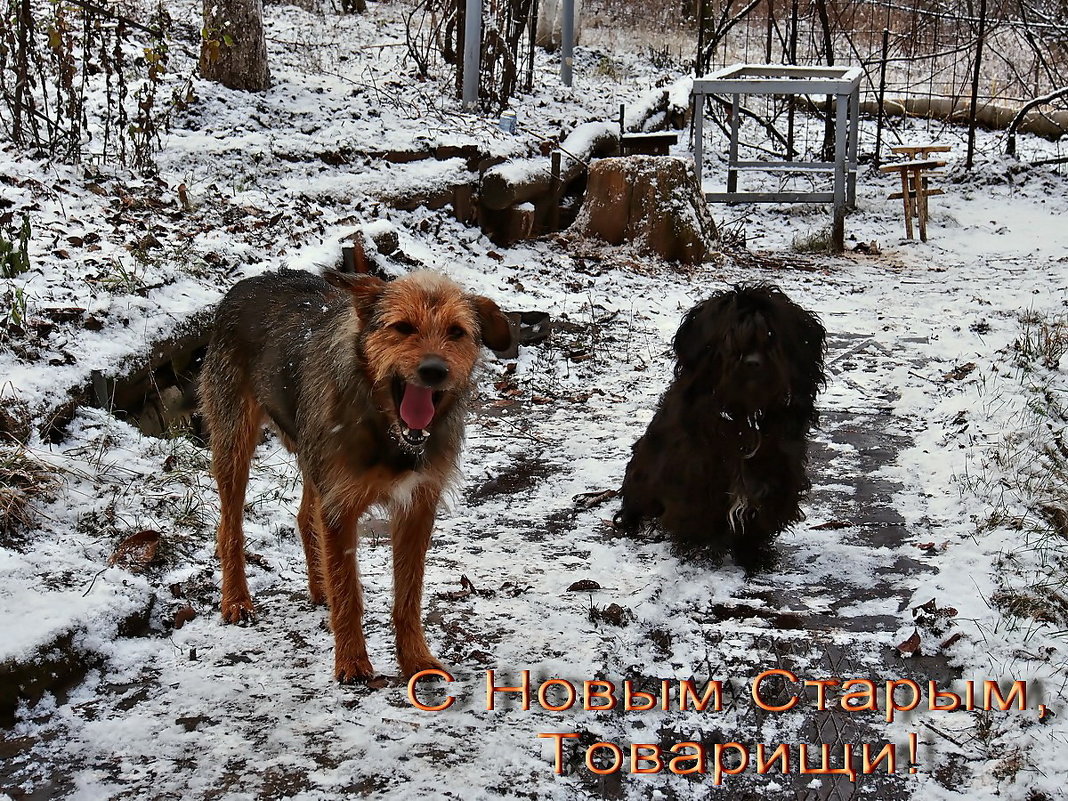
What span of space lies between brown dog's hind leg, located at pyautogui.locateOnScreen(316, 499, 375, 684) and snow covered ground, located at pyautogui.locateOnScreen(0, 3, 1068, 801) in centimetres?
8

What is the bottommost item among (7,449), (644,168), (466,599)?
(466,599)

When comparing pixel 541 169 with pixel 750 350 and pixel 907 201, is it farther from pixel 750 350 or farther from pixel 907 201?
pixel 750 350

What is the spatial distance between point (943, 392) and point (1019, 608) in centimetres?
339

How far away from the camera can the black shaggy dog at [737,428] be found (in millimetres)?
4305

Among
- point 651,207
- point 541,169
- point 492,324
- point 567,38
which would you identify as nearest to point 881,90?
point 567,38

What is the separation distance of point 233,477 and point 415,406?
53.7 inches

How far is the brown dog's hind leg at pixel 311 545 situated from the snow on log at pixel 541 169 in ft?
22.4

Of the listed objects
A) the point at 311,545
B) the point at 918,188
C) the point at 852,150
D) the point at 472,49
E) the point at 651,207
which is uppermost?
the point at 472,49

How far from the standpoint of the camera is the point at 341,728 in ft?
10.2

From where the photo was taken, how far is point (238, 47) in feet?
36.9

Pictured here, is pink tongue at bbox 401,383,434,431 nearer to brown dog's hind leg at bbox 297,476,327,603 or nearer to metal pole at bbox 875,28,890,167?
brown dog's hind leg at bbox 297,476,327,603

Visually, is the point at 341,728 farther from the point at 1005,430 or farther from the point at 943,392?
→ the point at 943,392

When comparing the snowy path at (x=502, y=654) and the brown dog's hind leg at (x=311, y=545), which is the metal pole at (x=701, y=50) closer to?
the snowy path at (x=502, y=654)

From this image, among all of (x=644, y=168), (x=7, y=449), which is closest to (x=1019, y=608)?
(x=7, y=449)
